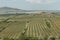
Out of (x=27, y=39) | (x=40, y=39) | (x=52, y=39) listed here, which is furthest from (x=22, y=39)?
(x=52, y=39)

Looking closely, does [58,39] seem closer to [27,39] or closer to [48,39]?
[48,39]

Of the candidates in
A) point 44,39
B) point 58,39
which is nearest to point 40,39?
point 44,39

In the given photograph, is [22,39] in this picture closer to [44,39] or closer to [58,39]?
[44,39]

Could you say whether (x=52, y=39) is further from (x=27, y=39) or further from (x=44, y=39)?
(x=27, y=39)

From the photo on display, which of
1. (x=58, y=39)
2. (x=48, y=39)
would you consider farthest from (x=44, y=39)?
(x=58, y=39)

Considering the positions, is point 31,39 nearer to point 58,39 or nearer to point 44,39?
point 44,39
